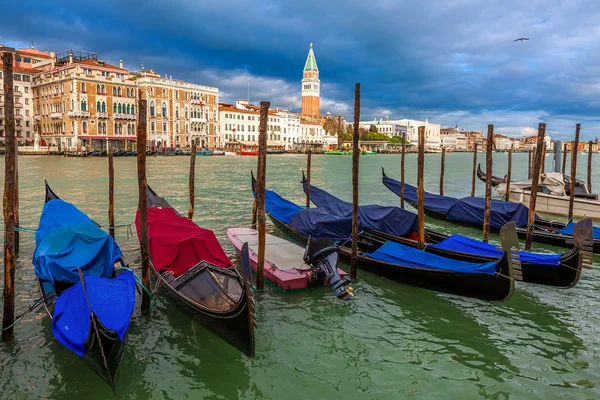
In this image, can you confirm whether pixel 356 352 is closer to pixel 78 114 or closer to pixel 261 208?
pixel 261 208

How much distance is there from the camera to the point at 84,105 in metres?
42.1

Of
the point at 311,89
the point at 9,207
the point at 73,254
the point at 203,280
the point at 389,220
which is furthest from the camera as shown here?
the point at 311,89

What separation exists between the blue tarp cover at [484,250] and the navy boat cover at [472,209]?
3.50m

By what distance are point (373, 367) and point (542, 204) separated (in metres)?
11.2

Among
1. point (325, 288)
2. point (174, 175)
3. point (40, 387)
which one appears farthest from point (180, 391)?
point (174, 175)

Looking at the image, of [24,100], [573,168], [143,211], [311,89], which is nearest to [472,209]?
[573,168]

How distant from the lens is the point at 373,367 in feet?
14.1

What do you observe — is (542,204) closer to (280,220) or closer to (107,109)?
(280,220)

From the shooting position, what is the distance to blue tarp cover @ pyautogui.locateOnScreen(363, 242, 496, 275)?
5.42 m

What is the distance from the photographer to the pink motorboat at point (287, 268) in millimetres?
6105

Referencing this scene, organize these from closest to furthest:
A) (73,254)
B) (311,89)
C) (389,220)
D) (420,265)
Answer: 1. (73,254)
2. (420,265)
3. (389,220)
4. (311,89)

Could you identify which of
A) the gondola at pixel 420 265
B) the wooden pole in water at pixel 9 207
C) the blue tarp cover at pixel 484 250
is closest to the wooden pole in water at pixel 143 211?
the wooden pole in water at pixel 9 207

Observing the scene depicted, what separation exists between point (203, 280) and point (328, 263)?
1.63m

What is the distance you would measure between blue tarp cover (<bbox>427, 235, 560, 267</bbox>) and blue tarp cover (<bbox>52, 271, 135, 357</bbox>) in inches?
192
